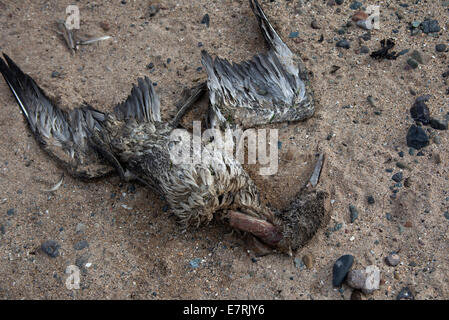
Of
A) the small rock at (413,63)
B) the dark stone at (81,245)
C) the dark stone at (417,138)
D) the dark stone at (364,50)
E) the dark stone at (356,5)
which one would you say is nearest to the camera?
the dark stone at (81,245)

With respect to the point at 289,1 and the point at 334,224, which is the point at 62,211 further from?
the point at 289,1

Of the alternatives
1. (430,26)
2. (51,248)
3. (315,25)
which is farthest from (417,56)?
(51,248)

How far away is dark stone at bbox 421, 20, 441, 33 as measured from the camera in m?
5.02

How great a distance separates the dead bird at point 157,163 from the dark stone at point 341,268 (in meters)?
0.31

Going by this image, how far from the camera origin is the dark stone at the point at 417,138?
14.0 feet

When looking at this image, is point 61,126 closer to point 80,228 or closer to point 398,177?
point 80,228

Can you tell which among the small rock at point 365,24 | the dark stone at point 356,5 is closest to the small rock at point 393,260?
the small rock at point 365,24

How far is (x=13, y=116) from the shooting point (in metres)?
4.82

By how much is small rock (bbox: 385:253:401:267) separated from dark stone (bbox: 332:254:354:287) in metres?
0.29

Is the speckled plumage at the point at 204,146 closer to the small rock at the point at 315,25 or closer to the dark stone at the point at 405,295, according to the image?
the small rock at the point at 315,25

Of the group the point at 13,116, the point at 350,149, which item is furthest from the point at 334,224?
the point at 13,116

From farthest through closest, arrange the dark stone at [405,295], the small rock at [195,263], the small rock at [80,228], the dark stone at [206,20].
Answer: the dark stone at [206,20] → the small rock at [80,228] → the small rock at [195,263] → the dark stone at [405,295]

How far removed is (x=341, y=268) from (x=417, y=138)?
151cm

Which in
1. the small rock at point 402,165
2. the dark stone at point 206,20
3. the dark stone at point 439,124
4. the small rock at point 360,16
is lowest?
the small rock at point 402,165
